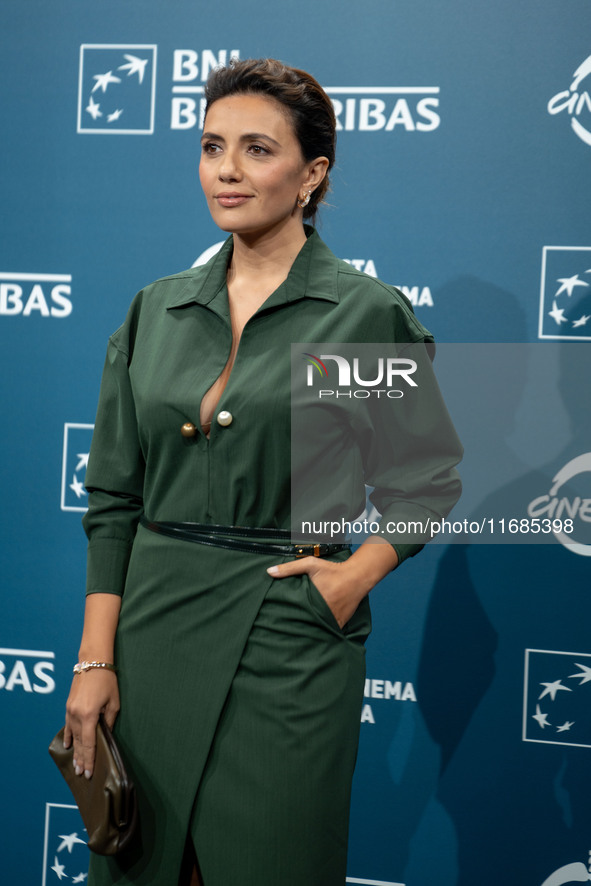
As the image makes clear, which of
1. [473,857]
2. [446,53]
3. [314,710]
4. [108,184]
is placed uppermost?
[446,53]

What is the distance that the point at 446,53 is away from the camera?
7.32ft

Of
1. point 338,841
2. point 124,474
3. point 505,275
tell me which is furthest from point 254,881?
point 505,275

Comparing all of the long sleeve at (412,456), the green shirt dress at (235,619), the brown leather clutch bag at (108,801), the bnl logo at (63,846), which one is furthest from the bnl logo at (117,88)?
the bnl logo at (63,846)

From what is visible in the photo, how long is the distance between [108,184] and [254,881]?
175cm

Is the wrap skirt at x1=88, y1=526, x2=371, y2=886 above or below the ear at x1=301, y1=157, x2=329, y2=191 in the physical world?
below

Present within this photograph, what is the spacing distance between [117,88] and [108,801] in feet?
5.81

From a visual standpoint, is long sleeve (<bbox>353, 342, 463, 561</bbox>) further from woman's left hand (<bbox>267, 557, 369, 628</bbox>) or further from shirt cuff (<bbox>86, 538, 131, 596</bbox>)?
shirt cuff (<bbox>86, 538, 131, 596</bbox>)

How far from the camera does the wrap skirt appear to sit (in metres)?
1.44

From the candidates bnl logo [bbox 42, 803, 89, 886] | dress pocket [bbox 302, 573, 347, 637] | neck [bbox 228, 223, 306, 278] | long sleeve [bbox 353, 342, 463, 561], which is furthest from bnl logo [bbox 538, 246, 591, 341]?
bnl logo [bbox 42, 803, 89, 886]

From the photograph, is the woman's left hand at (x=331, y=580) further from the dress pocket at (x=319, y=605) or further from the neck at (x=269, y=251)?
the neck at (x=269, y=251)

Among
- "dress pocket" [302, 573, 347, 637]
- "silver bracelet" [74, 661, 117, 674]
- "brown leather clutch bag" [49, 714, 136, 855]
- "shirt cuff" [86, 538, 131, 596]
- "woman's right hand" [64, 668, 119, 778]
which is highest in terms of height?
"shirt cuff" [86, 538, 131, 596]

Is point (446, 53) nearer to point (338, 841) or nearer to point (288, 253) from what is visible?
point (288, 253)

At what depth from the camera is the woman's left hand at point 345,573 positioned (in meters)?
1.50

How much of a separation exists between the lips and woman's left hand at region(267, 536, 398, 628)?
59 centimetres
